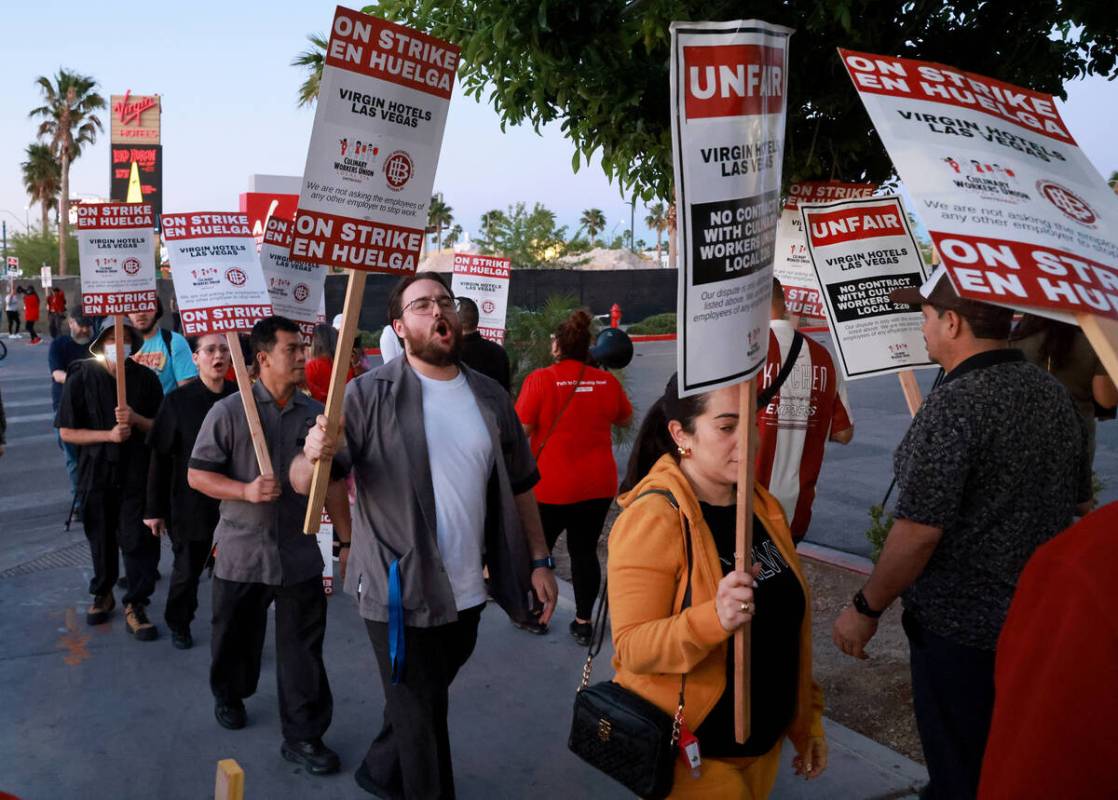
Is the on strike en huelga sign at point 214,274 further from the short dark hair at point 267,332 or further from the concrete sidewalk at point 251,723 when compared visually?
the concrete sidewalk at point 251,723

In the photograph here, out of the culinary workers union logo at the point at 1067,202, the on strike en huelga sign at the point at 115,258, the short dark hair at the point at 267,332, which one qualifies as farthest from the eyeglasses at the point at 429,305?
the on strike en huelga sign at the point at 115,258

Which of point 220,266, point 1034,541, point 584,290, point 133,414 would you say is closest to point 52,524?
point 133,414

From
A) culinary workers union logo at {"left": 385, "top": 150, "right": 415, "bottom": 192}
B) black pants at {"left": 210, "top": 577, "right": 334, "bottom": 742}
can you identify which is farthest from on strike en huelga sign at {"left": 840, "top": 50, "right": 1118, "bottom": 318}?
black pants at {"left": 210, "top": 577, "right": 334, "bottom": 742}

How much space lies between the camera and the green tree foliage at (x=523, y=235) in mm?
28312

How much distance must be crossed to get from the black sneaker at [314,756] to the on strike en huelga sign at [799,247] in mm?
3266

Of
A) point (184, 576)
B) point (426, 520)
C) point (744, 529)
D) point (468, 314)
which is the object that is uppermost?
point (468, 314)

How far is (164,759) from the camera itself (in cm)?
471

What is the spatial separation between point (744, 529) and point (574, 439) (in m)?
3.54

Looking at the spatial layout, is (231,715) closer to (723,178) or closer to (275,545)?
(275,545)

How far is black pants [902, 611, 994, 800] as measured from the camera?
2957 mm

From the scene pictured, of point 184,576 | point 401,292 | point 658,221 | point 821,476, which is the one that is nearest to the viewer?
point 401,292

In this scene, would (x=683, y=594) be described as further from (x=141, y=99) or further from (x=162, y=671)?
(x=141, y=99)

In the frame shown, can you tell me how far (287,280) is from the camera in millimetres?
6363

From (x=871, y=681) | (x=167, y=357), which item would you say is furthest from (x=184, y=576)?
(x=871, y=681)
